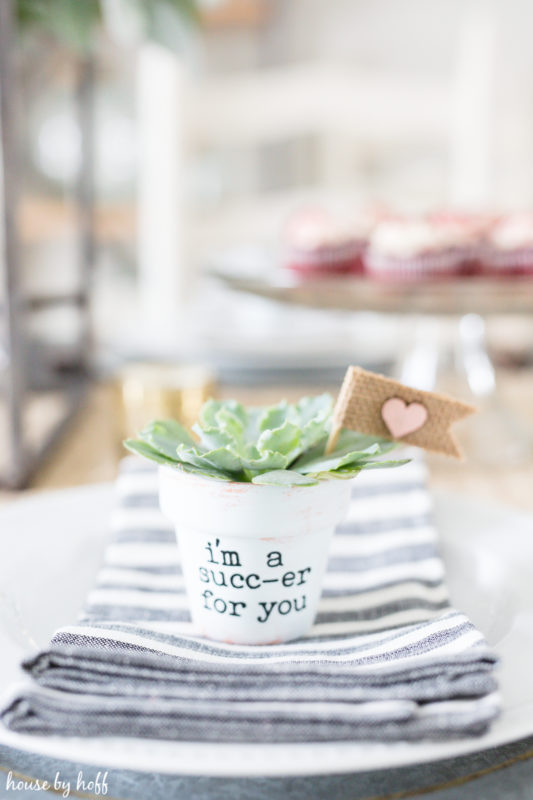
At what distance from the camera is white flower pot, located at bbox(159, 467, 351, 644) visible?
351mm

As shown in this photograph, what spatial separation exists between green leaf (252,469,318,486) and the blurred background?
0.44 metres

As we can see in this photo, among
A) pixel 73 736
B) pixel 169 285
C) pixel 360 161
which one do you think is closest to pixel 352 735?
pixel 73 736

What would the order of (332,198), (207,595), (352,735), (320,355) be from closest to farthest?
(352,735) < (207,595) < (320,355) < (332,198)

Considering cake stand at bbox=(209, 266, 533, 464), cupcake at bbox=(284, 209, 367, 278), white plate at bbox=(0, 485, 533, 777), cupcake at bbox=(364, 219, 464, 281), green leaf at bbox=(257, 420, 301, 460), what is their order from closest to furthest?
white plate at bbox=(0, 485, 533, 777) → green leaf at bbox=(257, 420, 301, 460) → cake stand at bbox=(209, 266, 533, 464) → cupcake at bbox=(364, 219, 464, 281) → cupcake at bbox=(284, 209, 367, 278)

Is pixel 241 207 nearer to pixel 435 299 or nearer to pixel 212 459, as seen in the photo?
pixel 435 299

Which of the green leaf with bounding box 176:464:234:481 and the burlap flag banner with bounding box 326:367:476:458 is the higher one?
the burlap flag banner with bounding box 326:367:476:458

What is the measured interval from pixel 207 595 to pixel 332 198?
1494 mm

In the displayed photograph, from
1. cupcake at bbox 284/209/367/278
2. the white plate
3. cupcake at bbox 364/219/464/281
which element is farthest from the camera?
cupcake at bbox 284/209/367/278

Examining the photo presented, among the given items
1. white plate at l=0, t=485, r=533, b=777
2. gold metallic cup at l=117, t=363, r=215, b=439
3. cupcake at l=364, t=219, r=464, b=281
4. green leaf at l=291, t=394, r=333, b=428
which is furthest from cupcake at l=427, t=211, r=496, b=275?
green leaf at l=291, t=394, r=333, b=428

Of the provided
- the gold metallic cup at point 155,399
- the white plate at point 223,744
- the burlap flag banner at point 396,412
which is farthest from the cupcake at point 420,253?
the burlap flag banner at point 396,412

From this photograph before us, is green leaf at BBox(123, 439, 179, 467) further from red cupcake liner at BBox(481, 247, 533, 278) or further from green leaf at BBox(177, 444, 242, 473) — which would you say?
red cupcake liner at BBox(481, 247, 533, 278)

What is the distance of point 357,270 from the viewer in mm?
1054

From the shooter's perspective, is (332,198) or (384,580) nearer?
(384,580)

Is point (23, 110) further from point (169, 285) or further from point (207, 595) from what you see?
point (169, 285)
